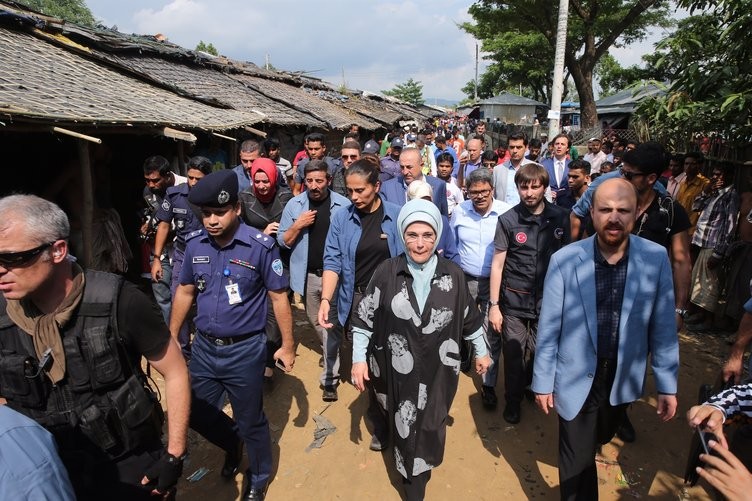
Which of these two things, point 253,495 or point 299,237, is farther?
point 299,237

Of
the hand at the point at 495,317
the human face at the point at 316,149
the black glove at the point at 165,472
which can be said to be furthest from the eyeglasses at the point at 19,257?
the human face at the point at 316,149

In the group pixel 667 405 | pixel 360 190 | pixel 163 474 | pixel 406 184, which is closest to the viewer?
pixel 163 474

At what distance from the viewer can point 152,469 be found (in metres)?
1.98

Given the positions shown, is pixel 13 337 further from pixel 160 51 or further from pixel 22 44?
pixel 160 51

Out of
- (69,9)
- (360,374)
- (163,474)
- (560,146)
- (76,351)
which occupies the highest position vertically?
(69,9)

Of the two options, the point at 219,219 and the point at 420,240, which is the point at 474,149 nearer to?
the point at 420,240

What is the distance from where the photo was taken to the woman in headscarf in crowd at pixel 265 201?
14.1 ft

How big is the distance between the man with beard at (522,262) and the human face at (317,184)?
155 cm

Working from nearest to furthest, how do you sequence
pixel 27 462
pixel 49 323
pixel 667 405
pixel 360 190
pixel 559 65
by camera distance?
pixel 27 462
pixel 49 323
pixel 667 405
pixel 360 190
pixel 559 65

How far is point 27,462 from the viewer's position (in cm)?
111

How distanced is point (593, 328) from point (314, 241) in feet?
7.95

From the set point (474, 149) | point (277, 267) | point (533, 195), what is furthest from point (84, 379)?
point (474, 149)

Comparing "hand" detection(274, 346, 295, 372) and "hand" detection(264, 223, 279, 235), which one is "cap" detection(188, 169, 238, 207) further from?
"hand" detection(264, 223, 279, 235)

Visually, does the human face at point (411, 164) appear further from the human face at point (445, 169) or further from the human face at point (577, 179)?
the human face at point (577, 179)
